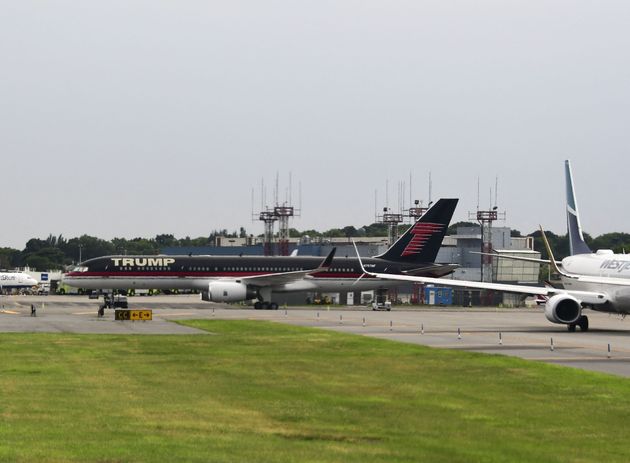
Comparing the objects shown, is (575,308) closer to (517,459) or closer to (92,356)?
(92,356)

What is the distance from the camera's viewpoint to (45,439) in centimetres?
1817

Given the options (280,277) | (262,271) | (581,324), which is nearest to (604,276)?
(581,324)

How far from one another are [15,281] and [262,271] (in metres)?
76.3

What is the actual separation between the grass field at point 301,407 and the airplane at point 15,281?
11605 centimetres

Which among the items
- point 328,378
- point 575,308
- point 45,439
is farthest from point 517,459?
point 575,308

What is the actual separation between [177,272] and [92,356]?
48.2m

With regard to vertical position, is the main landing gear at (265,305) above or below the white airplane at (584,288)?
below

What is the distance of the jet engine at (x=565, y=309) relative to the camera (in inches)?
2068

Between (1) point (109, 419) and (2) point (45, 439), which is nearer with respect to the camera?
(2) point (45, 439)

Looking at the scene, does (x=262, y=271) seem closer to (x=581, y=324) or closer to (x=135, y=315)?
(x=135, y=315)

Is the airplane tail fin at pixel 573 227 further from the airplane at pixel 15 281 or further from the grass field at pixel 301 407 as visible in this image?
the airplane at pixel 15 281

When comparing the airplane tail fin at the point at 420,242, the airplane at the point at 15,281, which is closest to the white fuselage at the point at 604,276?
the airplane tail fin at the point at 420,242

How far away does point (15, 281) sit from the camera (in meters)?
152

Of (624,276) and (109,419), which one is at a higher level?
(624,276)
